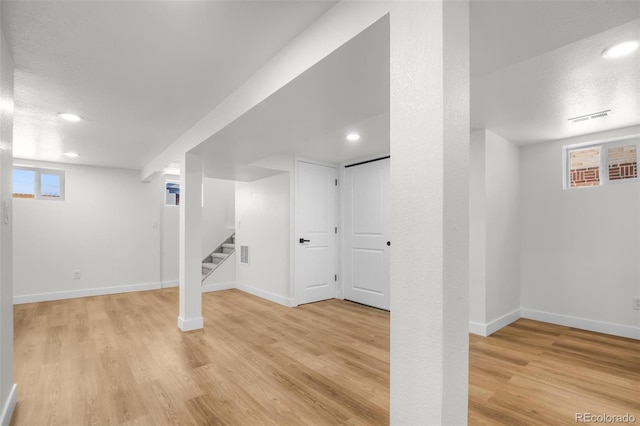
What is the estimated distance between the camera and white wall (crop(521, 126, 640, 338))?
325 cm

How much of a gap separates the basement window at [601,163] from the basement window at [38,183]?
7373 mm

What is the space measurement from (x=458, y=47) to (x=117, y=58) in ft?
6.29

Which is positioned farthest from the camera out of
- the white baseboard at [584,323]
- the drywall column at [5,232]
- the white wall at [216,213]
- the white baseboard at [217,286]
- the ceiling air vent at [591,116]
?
the white wall at [216,213]

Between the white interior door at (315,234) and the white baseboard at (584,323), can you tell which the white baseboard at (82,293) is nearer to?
the white interior door at (315,234)

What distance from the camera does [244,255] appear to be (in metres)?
5.79

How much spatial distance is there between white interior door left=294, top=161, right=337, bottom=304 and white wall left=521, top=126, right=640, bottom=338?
2675mm

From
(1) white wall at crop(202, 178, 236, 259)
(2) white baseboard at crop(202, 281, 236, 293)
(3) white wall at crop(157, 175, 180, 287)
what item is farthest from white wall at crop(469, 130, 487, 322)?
(3) white wall at crop(157, 175, 180, 287)

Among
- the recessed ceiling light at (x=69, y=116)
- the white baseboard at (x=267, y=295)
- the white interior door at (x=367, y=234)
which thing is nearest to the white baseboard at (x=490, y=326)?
the white interior door at (x=367, y=234)

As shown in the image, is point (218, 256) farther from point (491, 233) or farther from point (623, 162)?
point (623, 162)

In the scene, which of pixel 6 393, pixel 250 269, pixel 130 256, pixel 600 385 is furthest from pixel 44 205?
pixel 600 385

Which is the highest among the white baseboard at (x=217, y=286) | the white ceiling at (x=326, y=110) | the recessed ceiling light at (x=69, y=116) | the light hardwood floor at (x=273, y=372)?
the recessed ceiling light at (x=69, y=116)

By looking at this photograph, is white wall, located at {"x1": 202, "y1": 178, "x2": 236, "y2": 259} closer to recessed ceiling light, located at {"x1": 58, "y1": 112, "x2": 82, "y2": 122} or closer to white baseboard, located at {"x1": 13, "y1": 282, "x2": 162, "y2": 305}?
white baseboard, located at {"x1": 13, "y1": 282, "x2": 162, "y2": 305}

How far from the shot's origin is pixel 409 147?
3.51 feet

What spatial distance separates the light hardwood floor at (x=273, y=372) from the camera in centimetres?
198
